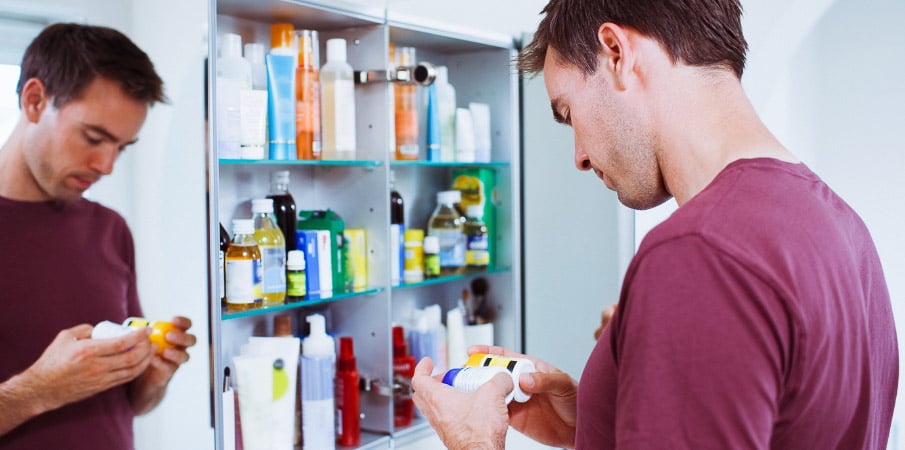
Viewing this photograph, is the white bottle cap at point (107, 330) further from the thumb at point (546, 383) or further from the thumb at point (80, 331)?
the thumb at point (546, 383)

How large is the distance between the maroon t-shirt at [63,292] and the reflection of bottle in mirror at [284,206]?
42 centimetres

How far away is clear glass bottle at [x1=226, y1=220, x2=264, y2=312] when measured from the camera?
1617mm

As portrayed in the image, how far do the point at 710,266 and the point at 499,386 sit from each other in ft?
1.60

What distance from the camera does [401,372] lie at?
6.83 ft

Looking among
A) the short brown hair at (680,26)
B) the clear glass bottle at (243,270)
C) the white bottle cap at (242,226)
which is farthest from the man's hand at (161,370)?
the short brown hair at (680,26)

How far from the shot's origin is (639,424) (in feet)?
→ 2.43

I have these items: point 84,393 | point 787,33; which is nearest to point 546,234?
point 787,33

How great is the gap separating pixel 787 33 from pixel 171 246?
5.27ft

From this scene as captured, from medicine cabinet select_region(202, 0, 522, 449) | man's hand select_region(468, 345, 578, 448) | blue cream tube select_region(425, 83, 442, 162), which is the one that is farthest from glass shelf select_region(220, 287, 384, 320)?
man's hand select_region(468, 345, 578, 448)

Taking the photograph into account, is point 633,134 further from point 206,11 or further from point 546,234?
point 546,234

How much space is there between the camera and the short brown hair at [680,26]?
2.92ft

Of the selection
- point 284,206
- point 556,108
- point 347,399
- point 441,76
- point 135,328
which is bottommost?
point 347,399

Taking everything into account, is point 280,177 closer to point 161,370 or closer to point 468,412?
point 161,370

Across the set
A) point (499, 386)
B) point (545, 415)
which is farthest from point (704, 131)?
point (545, 415)
